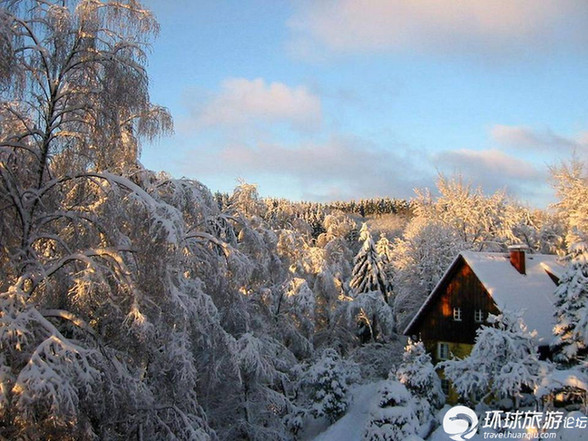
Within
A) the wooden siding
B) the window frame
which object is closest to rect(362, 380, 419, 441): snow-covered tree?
the wooden siding

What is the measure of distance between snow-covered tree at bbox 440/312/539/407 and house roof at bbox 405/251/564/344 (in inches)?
124

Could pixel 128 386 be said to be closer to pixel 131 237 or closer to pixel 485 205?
pixel 131 237

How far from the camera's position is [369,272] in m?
35.7

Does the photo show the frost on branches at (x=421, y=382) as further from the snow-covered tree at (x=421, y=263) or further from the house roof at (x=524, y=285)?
the snow-covered tree at (x=421, y=263)

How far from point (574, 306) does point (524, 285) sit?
235 inches

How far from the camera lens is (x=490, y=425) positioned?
61.0 feet

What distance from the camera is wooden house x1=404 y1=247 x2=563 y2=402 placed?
2388 centimetres

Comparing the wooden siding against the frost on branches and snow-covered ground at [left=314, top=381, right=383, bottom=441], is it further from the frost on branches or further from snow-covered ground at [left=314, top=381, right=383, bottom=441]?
snow-covered ground at [left=314, top=381, right=383, bottom=441]

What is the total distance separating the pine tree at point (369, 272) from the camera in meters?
35.2

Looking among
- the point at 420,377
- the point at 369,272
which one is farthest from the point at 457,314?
the point at 369,272

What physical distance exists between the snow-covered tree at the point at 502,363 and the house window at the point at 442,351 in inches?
260

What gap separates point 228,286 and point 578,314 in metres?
13.7

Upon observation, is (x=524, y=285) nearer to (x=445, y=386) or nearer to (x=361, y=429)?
(x=445, y=386)

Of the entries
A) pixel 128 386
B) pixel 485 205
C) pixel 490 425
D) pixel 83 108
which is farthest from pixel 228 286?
pixel 485 205
